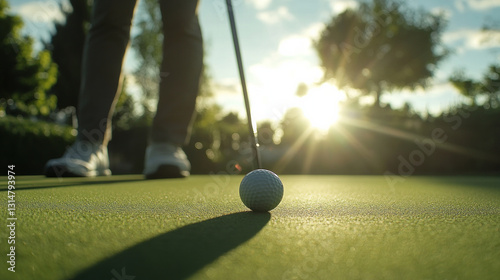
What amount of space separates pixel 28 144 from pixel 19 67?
9739 millimetres

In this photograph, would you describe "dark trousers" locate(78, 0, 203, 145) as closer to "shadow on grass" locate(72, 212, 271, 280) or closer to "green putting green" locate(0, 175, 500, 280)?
"green putting green" locate(0, 175, 500, 280)

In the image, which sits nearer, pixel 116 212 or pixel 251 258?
pixel 251 258

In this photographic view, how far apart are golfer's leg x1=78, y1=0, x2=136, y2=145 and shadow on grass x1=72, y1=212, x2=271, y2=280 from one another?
101 inches

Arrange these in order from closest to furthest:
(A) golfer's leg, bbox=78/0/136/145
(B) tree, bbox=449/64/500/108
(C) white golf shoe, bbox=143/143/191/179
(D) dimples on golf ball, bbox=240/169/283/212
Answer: (D) dimples on golf ball, bbox=240/169/283/212
(A) golfer's leg, bbox=78/0/136/145
(C) white golf shoe, bbox=143/143/191/179
(B) tree, bbox=449/64/500/108

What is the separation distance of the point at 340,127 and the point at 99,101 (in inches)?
293

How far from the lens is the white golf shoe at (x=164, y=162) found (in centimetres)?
355

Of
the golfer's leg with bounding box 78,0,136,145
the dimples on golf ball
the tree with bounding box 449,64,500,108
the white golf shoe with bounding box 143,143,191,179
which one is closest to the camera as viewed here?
the dimples on golf ball

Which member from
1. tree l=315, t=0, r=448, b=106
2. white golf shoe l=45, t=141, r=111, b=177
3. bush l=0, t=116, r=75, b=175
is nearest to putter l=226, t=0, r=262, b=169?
white golf shoe l=45, t=141, r=111, b=177

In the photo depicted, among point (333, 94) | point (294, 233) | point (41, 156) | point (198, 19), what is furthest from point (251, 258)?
point (333, 94)

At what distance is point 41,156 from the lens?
27.0 ft

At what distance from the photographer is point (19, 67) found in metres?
15.8

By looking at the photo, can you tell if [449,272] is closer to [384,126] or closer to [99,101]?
[99,101]

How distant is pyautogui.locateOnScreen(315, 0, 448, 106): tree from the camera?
27.0 meters

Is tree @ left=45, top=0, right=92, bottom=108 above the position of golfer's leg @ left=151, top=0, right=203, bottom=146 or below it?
above
